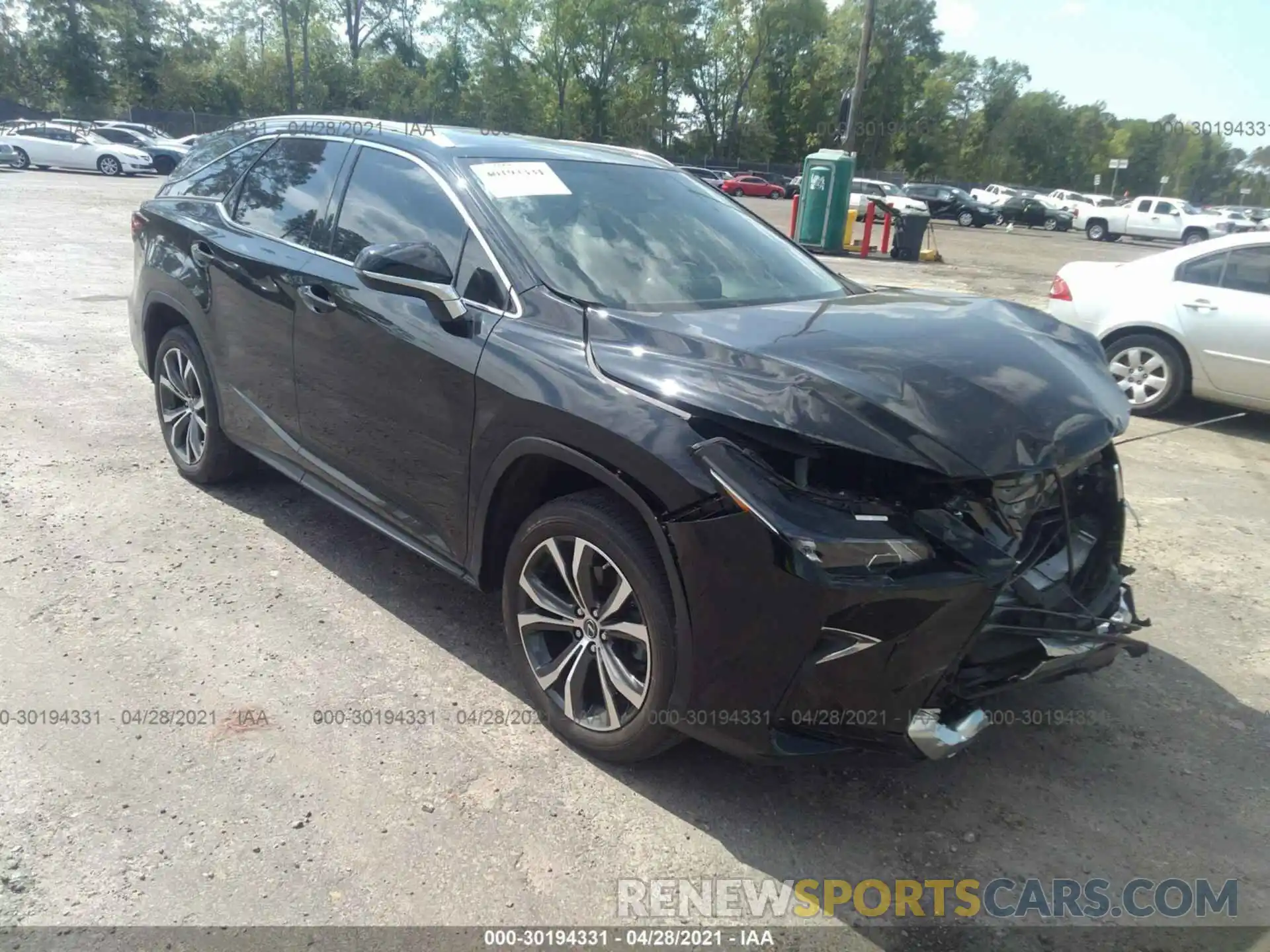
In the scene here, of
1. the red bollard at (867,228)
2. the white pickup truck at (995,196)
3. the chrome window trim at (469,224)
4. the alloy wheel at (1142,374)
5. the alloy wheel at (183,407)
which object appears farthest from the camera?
the white pickup truck at (995,196)

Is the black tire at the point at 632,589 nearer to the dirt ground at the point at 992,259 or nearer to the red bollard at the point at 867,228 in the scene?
the dirt ground at the point at 992,259

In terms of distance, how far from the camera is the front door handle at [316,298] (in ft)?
12.3

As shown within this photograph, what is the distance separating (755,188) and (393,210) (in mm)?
51327

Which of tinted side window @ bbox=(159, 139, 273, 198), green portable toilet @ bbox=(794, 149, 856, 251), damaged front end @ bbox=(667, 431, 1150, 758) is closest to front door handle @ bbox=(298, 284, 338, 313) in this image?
tinted side window @ bbox=(159, 139, 273, 198)

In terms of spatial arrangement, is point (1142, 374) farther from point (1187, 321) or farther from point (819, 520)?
point (819, 520)

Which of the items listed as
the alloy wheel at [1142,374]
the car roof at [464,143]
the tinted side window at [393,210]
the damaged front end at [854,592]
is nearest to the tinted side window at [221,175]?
the car roof at [464,143]

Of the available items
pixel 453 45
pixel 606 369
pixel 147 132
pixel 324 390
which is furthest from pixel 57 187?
pixel 453 45

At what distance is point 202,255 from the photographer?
15.0 ft

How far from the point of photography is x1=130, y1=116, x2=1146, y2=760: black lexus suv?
8.03 feet

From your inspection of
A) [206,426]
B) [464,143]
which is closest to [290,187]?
[464,143]

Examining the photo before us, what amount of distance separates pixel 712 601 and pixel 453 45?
72001 mm

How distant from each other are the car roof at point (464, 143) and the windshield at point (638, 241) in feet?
0.34

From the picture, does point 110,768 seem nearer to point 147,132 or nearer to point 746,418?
point 746,418

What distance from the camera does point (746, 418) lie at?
98.0 inches
